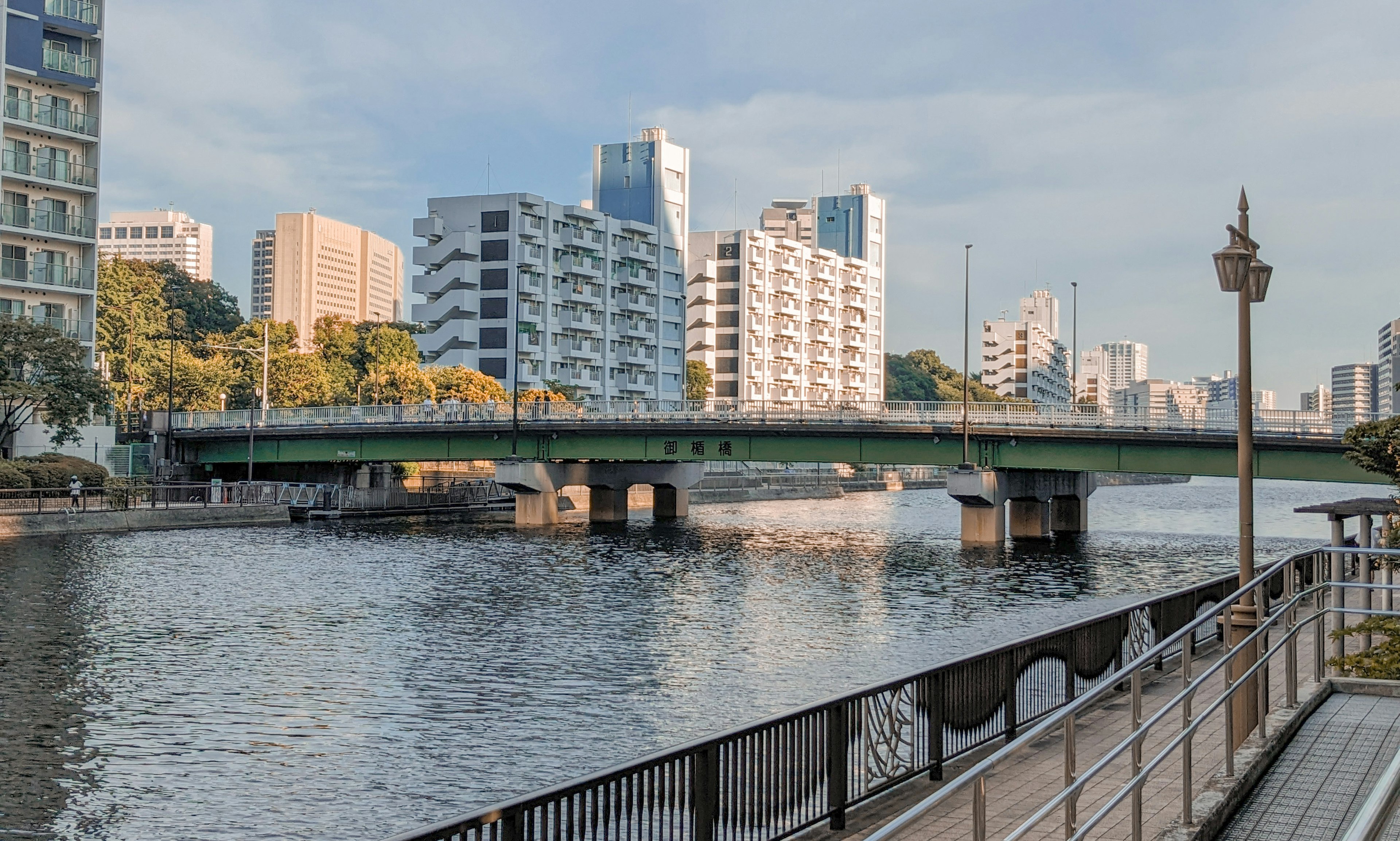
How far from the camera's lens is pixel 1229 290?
13789mm

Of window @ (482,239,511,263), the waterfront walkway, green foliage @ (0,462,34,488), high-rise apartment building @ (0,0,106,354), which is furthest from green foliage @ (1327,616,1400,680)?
window @ (482,239,511,263)

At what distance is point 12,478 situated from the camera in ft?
192

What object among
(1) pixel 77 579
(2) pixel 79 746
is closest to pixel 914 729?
(2) pixel 79 746

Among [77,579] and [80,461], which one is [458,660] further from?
[80,461]

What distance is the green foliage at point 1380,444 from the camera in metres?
27.3

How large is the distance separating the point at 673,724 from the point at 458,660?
8.17 meters

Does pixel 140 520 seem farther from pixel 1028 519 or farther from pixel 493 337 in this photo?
pixel 493 337

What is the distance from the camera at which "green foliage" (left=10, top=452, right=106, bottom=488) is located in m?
60.9

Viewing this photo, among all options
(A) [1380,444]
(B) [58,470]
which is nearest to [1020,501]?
(A) [1380,444]

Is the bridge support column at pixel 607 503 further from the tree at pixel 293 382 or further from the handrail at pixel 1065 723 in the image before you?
the handrail at pixel 1065 723

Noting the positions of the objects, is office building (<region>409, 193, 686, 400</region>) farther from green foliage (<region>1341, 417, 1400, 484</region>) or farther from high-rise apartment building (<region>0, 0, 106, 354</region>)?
green foliage (<region>1341, 417, 1400, 484</region>)

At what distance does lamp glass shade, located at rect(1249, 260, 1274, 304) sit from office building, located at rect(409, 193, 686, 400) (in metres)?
→ 105

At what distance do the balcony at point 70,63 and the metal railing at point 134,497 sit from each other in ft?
79.6

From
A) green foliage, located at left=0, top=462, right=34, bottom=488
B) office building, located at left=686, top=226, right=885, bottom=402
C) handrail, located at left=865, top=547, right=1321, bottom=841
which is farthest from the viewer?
office building, located at left=686, top=226, right=885, bottom=402
